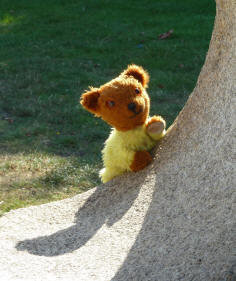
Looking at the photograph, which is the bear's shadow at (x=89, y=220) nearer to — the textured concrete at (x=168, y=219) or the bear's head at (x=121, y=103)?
the textured concrete at (x=168, y=219)

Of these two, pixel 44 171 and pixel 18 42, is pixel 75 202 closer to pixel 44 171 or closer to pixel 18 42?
pixel 44 171

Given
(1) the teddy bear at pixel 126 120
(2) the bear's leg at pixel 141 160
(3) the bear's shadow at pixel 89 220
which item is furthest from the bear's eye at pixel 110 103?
(3) the bear's shadow at pixel 89 220

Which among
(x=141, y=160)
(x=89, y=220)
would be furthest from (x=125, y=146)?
(x=89, y=220)

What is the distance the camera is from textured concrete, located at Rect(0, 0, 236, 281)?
2.57 meters

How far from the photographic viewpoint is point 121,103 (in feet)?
11.3

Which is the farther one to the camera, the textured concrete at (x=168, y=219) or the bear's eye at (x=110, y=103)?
the bear's eye at (x=110, y=103)

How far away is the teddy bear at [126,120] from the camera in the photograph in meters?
3.46

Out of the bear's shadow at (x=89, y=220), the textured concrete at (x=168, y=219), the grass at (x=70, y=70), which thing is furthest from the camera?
the grass at (x=70, y=70)

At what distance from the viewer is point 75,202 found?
3705mm

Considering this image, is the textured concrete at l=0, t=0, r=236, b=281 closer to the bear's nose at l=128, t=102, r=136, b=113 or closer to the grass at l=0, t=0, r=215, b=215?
the bear's nose at l=128, t=102, r=136, b=113

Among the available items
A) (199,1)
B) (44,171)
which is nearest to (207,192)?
(44,171)

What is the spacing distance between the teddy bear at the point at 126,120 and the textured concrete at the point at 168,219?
0.33 ft

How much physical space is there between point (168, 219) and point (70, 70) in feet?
15.0

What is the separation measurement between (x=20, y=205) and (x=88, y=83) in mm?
2949
